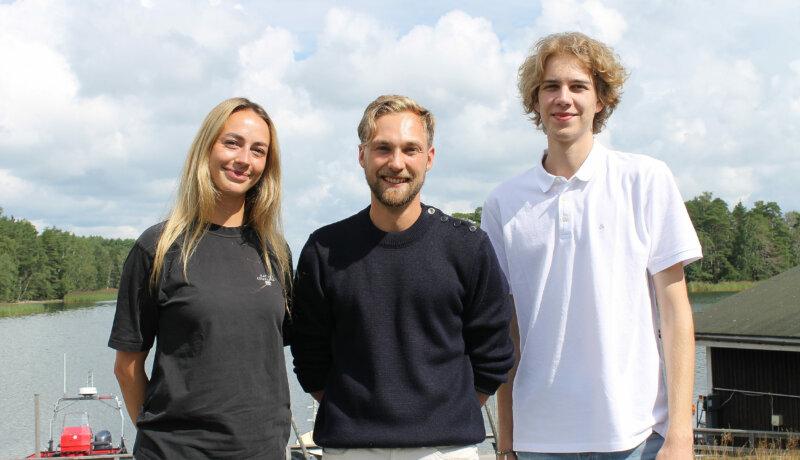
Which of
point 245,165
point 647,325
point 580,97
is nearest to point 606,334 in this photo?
point 647,325

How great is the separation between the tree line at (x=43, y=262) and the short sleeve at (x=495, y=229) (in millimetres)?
83843

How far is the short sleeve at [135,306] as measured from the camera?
119 inches

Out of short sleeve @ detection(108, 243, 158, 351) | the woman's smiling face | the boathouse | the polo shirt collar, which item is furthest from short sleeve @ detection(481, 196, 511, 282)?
the boathouse

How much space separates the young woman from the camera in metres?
2.93

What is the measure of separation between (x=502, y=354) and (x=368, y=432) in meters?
0.59

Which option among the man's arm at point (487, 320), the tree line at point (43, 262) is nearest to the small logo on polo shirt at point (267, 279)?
the man's arm at point (487, 320)

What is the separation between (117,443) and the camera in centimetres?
2441

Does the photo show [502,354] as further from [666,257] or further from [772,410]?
[772,410]

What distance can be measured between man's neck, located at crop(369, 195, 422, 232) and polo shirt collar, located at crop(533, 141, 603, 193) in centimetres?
48

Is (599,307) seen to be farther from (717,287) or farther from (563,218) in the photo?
(717,287)

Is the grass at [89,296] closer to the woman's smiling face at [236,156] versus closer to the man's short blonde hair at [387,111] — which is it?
the woman's smiling face at [236,156]

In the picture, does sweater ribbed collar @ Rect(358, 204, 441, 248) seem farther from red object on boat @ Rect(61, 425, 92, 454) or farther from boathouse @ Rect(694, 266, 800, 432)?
red object on boat @ Rect(61, 425, 92, 454)

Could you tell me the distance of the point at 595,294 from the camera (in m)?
2.89

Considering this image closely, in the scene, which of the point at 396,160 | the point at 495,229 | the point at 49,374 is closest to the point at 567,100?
the point at 495,229
